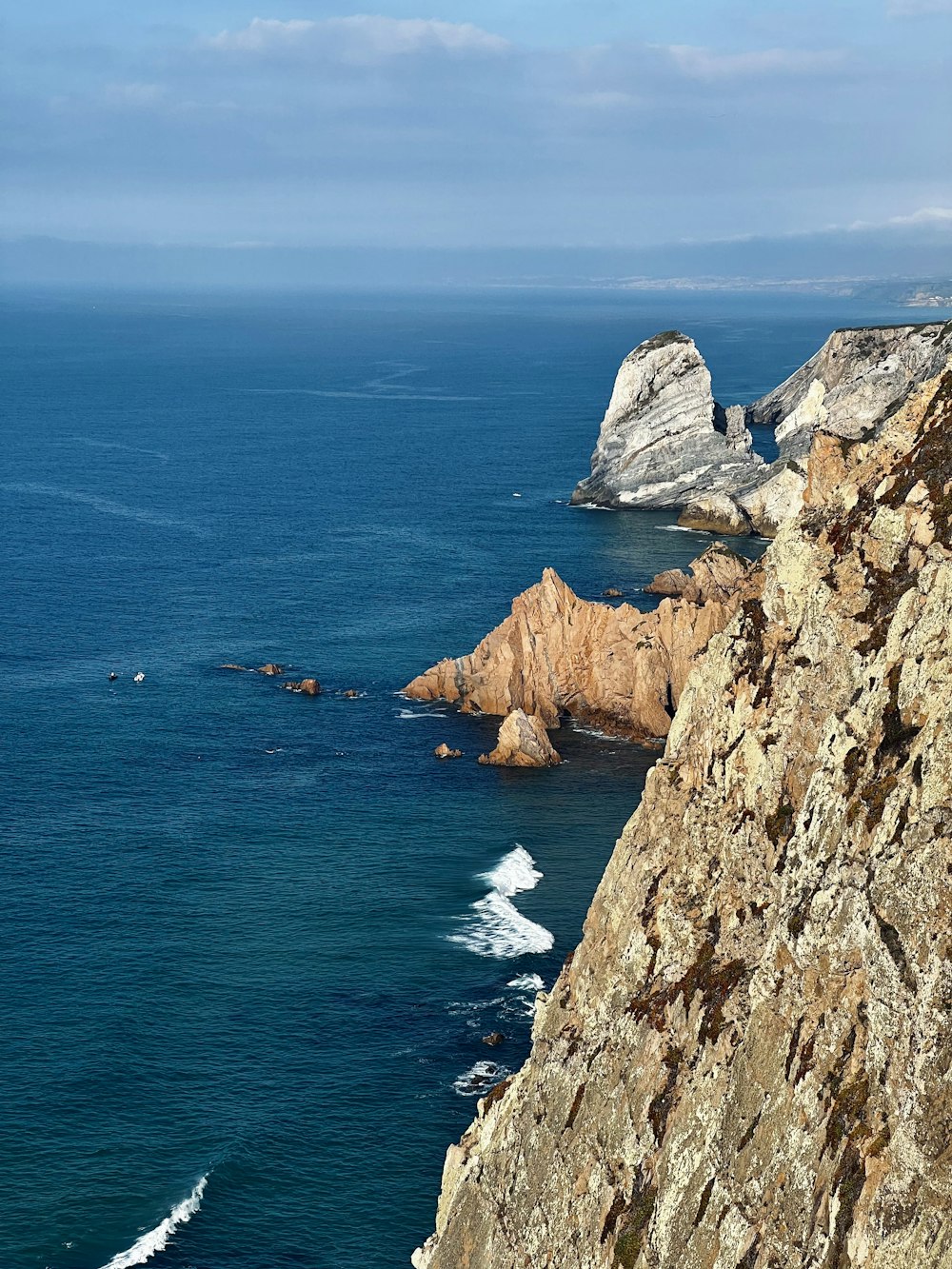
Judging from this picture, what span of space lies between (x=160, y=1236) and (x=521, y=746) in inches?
2344

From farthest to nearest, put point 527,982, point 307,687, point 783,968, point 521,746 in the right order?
point 307,687, point 521,746, point 527,982, point 783,968

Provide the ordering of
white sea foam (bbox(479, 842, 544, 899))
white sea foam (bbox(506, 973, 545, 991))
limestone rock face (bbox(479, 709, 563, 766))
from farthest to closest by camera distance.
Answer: limestone rock face (bbox(479, 709, 563, 766)), white sea foam (bbox(479, 842, 544, 899)), white sea foam (bbox(506, 973, 545, 991))

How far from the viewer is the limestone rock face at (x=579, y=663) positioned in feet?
426

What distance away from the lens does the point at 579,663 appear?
134 m

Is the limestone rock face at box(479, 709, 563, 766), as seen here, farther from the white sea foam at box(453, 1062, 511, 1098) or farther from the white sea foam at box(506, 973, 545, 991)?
the white sea foam at box(453, 1062, 511, 1098)

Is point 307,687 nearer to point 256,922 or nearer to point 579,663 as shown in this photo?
point 579,663

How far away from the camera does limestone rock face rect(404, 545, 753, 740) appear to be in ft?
426

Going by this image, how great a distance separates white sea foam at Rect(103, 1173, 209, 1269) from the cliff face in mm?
12604

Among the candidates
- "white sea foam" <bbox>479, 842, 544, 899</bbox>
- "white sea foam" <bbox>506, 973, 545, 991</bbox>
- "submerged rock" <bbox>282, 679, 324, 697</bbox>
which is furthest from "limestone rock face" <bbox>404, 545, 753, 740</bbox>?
"white sea foam" <bbox>506, 973, 545, 991</bbox>

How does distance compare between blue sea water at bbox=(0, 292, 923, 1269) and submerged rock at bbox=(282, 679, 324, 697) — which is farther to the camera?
submerged rock at bbox=(282, 679, 324, 697)

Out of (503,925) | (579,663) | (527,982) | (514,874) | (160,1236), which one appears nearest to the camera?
(160,1236)

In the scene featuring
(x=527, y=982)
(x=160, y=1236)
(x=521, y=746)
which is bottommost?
(x=160, y=1236)

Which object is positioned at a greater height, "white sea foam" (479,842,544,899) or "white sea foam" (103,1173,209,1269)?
"white sea foam" (479,842,544,899)

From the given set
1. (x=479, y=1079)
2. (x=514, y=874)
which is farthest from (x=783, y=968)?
(x=514, y=874)
